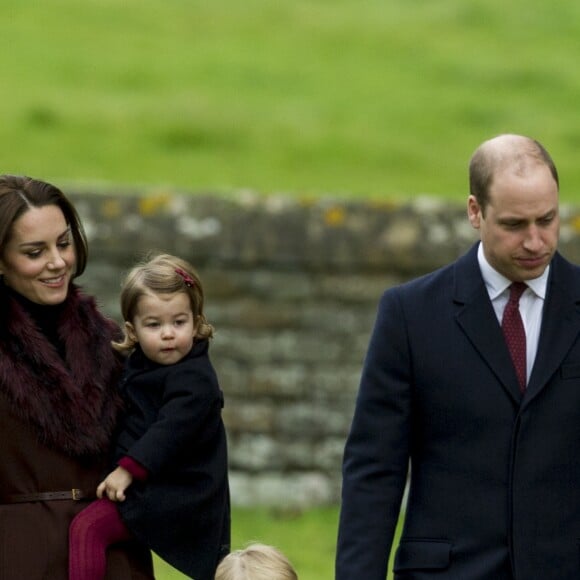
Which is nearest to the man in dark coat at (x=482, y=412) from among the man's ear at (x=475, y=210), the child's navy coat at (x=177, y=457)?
the man's ear at (x=475, y=210)

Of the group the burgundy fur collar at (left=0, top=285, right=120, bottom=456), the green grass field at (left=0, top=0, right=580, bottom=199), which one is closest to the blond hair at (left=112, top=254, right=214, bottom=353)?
the burgundy fur collar at (left=0, top=285, right=120, bottom=456)

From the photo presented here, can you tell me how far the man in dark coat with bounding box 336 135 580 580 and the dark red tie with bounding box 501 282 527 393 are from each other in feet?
0.05

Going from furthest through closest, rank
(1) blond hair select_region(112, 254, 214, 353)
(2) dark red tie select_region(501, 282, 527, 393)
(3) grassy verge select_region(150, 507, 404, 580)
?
1. (3) grassy verge select_region(150, 507, 404, 580)
2. (1) blond hair select_region(112, 254, 214, 353)
3. (2) dark red tie select_region(501, 282, 527, 393)

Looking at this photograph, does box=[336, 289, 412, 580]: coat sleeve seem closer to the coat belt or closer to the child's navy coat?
the child's navy coat

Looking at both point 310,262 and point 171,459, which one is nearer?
point 171,459

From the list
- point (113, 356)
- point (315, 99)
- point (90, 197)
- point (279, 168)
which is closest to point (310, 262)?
point (90, 197)

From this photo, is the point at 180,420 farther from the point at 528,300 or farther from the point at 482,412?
the point at 528,300

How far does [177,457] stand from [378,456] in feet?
1.89

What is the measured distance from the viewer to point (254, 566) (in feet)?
16.5

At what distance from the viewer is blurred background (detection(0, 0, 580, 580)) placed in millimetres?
14109

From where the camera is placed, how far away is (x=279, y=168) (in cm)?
1417

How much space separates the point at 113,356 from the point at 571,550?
4.77 ft

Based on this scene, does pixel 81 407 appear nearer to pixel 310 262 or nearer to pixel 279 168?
pixel 310 262

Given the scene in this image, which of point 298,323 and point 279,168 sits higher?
point 279,168
